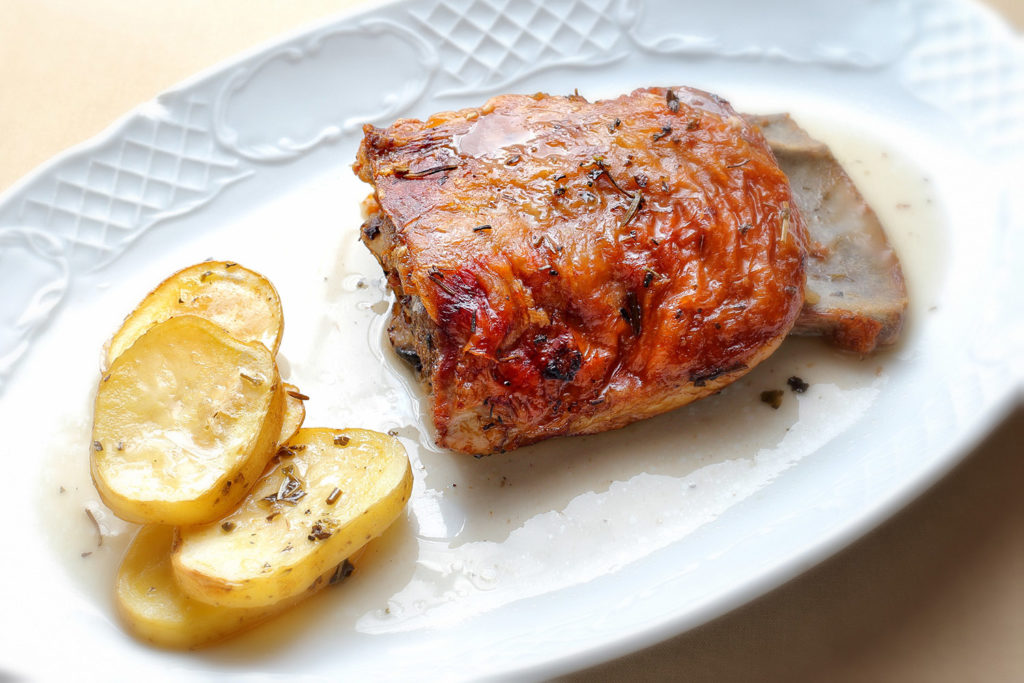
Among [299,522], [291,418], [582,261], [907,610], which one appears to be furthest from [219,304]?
[907,610]

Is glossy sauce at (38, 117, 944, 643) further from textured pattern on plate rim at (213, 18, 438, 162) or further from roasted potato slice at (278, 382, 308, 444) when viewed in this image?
textured pattern on plate rim at (213, 18, 438, 162)

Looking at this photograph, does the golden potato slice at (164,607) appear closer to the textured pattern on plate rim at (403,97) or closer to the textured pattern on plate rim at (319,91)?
the textured pattern on plate rim at (403,97)

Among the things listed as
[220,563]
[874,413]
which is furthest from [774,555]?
[220,563]

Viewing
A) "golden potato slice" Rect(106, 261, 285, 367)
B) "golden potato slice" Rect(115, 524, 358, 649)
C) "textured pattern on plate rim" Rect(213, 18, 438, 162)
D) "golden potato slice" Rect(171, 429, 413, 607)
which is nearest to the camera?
"golden potato slice" Rect(171, 429, 413, 607)

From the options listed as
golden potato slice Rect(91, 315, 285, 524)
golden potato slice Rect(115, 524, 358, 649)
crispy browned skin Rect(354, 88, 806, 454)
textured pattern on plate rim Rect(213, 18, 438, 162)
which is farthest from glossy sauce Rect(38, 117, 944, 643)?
textured pattern on plate rim Rect(213, 18, 438, 162)

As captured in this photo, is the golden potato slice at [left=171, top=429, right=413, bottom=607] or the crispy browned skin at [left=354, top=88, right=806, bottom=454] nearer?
the golden potato slice at [left=171, top=429, right=413, bottom=607]

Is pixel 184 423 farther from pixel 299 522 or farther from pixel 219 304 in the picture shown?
pixel 219 304
